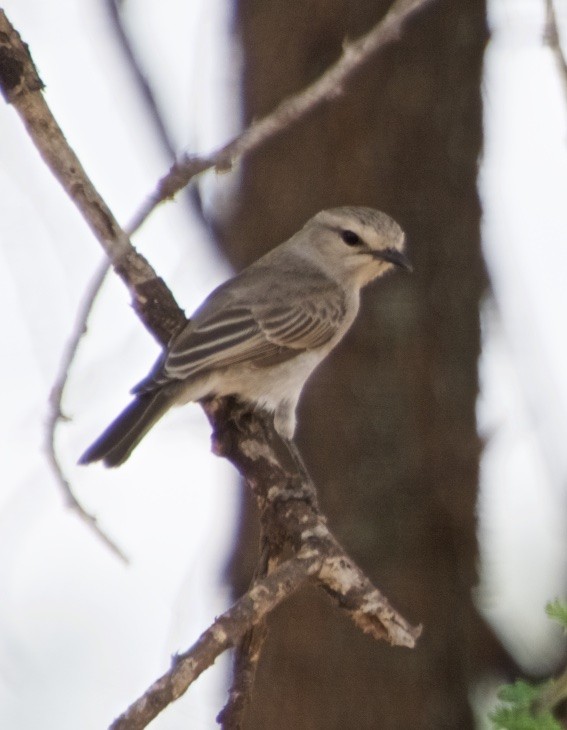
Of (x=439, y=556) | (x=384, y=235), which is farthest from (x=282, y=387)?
(x=439, y=556)

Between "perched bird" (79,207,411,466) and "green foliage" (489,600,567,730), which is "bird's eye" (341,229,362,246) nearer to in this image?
"perched bird" (79,207,411,466)

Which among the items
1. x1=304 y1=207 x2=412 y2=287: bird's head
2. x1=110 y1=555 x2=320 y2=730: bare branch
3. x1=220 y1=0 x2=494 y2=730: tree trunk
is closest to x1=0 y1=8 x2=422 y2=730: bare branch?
x1=110 y1=555 x2=320 y2=730: bare branch

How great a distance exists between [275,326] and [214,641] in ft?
8.49

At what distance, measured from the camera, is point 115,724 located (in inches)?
116

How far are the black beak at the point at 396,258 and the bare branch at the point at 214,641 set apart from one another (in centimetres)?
241

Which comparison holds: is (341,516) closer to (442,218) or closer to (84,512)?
(442,218)

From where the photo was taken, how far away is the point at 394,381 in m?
6.14

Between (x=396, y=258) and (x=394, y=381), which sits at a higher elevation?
(x=396, y=258)

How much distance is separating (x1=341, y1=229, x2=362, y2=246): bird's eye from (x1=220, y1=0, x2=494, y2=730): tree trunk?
309 mm

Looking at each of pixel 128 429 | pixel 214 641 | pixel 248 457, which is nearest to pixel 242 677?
pixel 214 641

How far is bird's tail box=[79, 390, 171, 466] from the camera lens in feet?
15.7

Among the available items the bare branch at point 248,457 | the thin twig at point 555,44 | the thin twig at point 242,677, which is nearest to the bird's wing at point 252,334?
the bare branch at point 248,457

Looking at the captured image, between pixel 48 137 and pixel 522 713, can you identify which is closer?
pixel 522 713

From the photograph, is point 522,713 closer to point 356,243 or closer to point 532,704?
point 532,704
